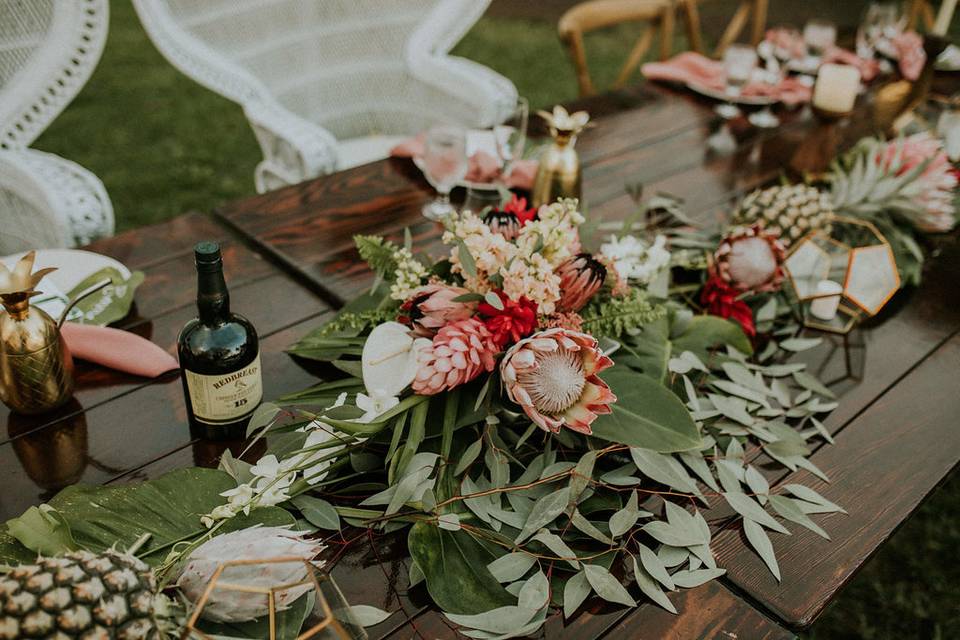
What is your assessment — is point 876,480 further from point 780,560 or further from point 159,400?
point 159,400

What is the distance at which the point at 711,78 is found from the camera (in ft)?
6.96

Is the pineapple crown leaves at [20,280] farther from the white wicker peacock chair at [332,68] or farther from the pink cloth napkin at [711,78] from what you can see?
the pink cloth napkin at [711,78]

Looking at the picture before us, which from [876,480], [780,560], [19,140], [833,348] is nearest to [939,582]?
[833,348]

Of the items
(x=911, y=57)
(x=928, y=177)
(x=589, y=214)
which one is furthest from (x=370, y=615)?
(x=911, y=57)

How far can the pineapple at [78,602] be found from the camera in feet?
1.76

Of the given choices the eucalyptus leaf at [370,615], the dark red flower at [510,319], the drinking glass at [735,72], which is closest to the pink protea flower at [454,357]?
the dark red flower at [510,319]

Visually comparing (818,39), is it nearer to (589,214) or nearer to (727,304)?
(589,214)

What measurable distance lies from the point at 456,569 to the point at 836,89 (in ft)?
4.86

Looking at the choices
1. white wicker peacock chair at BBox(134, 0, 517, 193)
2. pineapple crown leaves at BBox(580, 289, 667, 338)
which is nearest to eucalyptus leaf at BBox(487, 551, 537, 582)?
pineapple crown leaves at BBox(580, 289, 667, 338)

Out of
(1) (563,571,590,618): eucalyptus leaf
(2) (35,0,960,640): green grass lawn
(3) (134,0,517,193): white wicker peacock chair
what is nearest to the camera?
(1) (563,571,590,618): eucalyptus leaf

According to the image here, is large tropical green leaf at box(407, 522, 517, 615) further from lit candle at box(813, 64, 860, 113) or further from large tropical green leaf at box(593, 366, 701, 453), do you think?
lit candle at box(813, 64, 860, 113)

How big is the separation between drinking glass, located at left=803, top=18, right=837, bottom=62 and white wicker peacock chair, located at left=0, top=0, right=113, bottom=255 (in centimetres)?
183

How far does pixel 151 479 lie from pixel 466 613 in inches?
16.0

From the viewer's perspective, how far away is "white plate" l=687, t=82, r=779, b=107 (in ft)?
6.46
